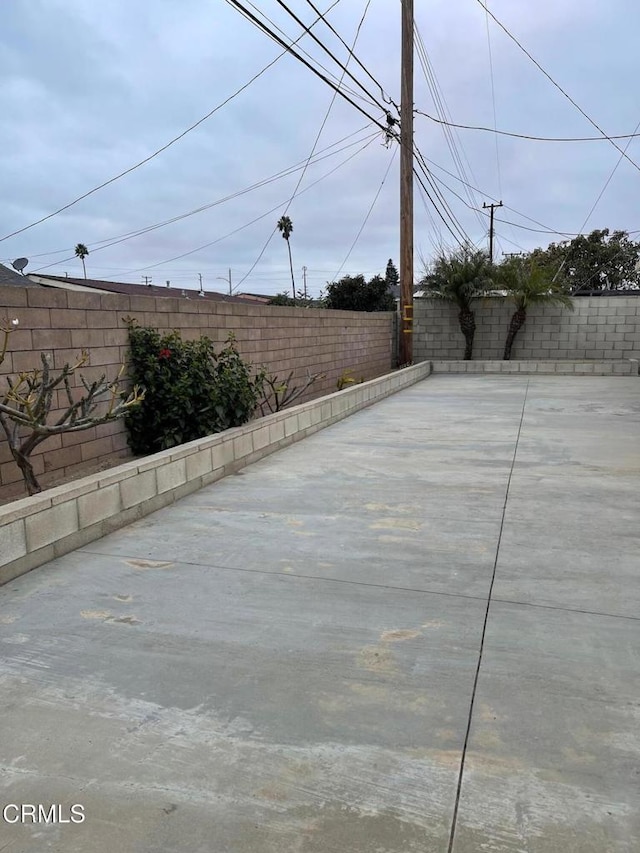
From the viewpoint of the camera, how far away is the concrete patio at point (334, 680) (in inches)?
71.8

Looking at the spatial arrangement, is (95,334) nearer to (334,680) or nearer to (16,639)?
→ (16,639)

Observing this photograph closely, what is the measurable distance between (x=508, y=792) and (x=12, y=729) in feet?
5.56

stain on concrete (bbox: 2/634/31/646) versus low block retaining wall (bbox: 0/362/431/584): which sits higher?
low block retaining wall (bbox: 0/362/431/584)

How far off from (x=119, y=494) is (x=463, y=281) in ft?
47.0

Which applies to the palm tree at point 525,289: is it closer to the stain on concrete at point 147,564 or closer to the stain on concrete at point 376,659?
the stain on concrete at point 147,564

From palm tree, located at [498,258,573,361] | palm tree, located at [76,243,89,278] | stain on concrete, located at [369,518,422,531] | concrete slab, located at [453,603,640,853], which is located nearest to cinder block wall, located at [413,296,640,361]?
palm tree, located at [498,258,573,361]

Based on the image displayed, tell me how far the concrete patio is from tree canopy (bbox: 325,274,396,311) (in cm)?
1939

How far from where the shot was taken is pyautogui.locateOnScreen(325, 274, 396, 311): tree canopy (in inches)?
933

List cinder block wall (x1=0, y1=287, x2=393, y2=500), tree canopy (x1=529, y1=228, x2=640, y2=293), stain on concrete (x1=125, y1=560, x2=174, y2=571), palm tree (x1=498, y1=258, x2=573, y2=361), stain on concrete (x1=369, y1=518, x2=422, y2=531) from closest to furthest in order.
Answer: stain on concrete (x1=125, y1=560, x2=174, y2=571) < stain on concrete (x1=369, y1=518, x2=422, y2=531) < cinder block wall (x1=0, y1=287, x2=393, y2=500) < palm tree (x1=498, y1=258, x2=573, y2=361) < tree canopy (x1=529, y1=228, x2=640, y2=293)

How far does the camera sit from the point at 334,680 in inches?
99.7

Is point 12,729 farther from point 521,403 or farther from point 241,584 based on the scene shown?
point 521,403

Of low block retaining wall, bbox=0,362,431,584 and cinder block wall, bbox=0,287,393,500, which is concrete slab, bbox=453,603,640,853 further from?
cinder block wall, bbox=0,287,393,500

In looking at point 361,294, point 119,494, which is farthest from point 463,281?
point 119,494

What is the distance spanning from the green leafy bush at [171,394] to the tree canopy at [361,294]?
17.8m
